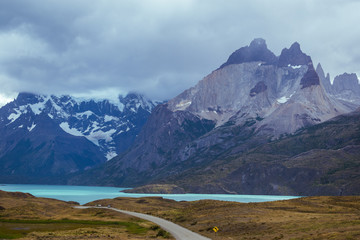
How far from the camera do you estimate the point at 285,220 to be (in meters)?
94.9

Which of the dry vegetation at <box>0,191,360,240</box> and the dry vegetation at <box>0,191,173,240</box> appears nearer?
the dry vegetation at <box>0,191,360,240</box>

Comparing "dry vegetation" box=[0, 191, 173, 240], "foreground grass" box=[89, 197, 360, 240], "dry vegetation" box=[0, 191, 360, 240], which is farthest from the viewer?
"dry vegetation" box=[0, 191, 173, 240]

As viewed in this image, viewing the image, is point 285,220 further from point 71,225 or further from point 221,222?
point 71,225

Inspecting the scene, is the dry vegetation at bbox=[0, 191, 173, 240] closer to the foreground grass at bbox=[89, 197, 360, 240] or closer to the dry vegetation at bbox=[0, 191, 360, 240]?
the dry vegetation at bbox=[0, 191, 360, 240]

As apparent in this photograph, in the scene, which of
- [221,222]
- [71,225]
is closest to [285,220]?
[221,222]

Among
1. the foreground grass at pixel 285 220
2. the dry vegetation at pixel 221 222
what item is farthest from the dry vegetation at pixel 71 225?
the foreground grass at pixel 285 220

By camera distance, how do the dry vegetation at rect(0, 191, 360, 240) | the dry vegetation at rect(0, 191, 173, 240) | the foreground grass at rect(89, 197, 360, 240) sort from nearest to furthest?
the foreground grass at rect(89, 197, 360, 240)
the dry vegetation at rect(0, 191, 360, 240)
the dry vegetation at rect(0, 191, 173, 240)

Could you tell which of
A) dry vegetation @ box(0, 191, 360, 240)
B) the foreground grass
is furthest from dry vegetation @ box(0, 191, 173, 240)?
the foreground grass

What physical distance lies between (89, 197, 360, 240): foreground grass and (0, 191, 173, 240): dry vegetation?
451 inches

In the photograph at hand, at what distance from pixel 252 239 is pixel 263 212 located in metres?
38.3

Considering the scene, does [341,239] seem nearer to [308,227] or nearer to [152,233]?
[308,227]

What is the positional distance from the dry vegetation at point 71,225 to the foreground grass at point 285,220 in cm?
1145

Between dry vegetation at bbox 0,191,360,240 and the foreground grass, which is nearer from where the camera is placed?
the foreground grass

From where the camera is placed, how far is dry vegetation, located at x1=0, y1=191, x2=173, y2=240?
8656cm
